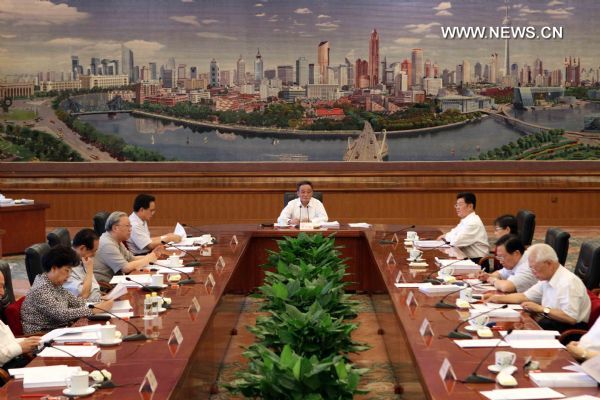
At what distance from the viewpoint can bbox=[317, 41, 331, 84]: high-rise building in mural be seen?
1415 cm

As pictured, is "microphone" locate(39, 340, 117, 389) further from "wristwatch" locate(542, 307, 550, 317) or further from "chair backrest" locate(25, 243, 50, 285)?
"wristwatch" locate(542, 307, 550, 317)

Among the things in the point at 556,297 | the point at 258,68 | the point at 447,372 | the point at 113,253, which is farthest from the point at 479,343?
the point at 258,68

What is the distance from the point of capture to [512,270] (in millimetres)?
6820

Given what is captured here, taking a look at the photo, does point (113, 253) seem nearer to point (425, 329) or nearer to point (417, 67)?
point (425, 329)

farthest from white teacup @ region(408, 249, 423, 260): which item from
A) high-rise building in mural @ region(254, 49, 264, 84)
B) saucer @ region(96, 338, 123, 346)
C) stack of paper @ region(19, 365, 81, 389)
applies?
high-rise building in mural @ region(254, 49, 264, 84)

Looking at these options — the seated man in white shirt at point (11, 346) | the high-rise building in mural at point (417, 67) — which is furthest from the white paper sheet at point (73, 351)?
the high-rise building in mural at point (417, 67)

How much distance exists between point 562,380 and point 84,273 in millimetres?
3636

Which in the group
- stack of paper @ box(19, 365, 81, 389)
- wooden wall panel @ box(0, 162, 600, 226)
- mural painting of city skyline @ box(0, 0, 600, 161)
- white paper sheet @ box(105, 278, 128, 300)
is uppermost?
mural painting of city skyline @ box(0, 0, 600, 161)

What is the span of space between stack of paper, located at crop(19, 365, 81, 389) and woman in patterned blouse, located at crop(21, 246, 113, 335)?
1.36 m

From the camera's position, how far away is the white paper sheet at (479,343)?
4438 millimetres

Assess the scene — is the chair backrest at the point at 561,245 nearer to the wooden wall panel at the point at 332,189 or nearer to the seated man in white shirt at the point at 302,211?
the seated man in white shirt at the point at 302,211

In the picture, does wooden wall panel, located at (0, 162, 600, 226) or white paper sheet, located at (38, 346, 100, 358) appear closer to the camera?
white paper sheet, located at (38, 346, 100, 358)

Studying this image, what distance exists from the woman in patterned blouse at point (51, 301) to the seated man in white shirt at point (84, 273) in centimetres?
65

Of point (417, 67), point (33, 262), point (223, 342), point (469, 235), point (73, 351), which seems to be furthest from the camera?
point (417, 67)
